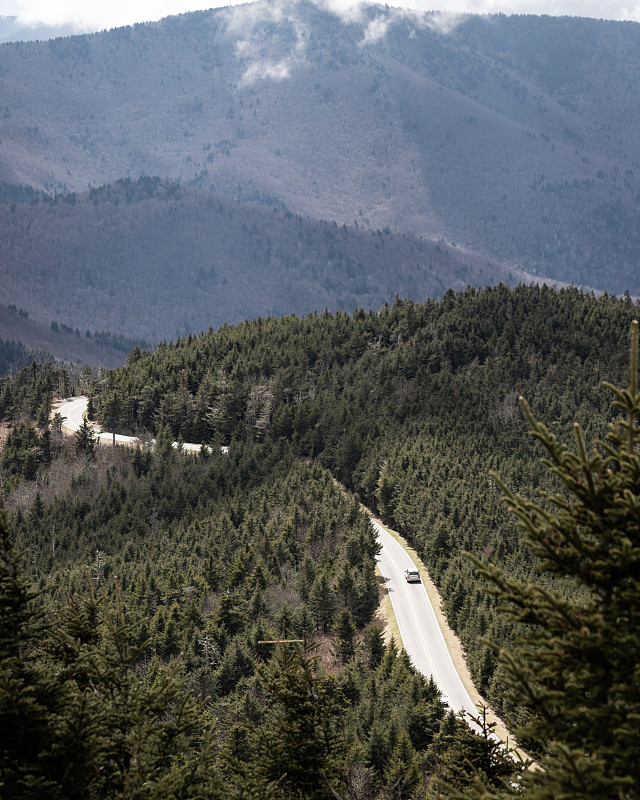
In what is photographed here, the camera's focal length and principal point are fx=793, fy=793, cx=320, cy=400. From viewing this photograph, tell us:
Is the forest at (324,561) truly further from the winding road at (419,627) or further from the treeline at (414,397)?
the winding road at (419,627)

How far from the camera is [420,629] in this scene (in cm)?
8044

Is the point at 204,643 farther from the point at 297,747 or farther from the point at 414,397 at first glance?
the point at 414,397

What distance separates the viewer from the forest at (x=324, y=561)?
14.0 metres

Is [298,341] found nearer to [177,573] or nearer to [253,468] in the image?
[253,468]

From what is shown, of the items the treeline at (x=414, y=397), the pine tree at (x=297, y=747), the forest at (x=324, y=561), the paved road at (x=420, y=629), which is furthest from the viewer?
the treeline at (x=414, y=397)

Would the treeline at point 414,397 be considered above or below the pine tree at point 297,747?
above

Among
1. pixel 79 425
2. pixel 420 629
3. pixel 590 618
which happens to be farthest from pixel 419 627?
pixel 79 425

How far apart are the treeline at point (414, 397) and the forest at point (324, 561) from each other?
2.00ft

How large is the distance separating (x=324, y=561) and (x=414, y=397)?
6958cm

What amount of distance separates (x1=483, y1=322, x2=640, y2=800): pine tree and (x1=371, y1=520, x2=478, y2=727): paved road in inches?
1860

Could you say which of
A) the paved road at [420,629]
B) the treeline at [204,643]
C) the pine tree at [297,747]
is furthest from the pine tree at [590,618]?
the paved road at [420,629]

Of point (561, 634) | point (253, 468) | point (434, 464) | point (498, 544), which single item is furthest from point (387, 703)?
point (253, 468)

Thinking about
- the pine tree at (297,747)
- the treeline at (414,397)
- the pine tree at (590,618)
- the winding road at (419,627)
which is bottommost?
the winding road at (419,627)

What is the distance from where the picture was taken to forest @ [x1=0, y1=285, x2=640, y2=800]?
14.0 meters
